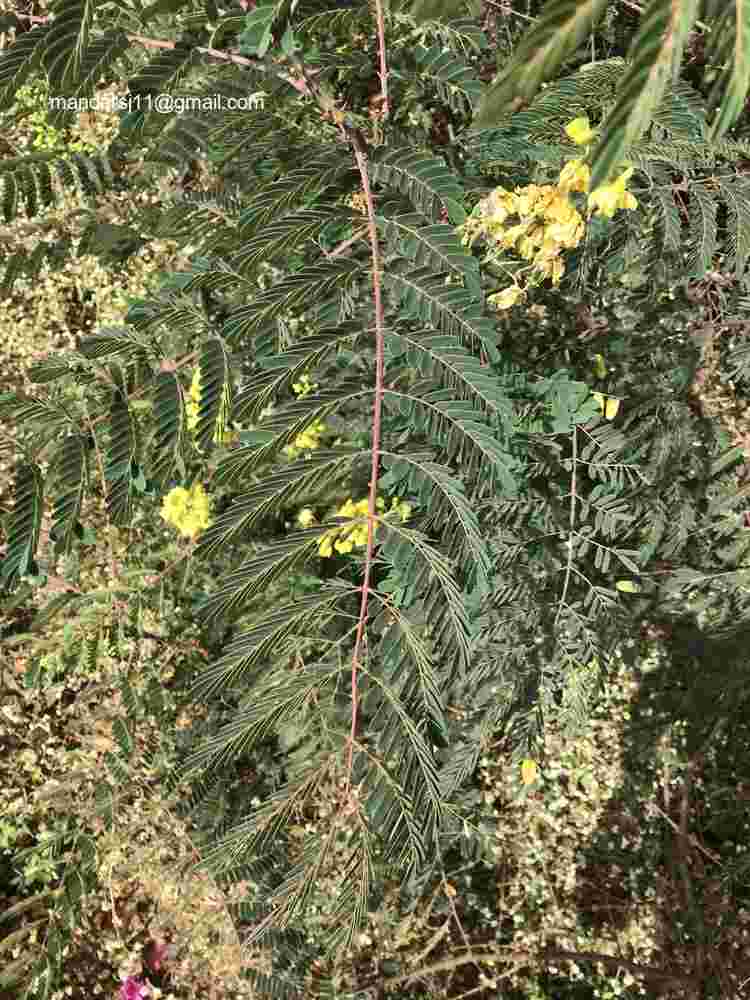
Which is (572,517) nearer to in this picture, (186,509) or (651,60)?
(186,509)

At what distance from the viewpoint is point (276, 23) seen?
1021 millimetres

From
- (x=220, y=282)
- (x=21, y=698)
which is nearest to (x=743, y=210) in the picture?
(x=220, y=282)

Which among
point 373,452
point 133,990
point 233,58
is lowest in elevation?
point 133,990

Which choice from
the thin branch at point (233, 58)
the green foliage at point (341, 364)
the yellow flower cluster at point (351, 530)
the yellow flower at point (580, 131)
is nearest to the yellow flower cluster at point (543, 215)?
the yellow flower at point (580, 131)

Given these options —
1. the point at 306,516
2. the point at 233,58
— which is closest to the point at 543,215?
the point at 233,58

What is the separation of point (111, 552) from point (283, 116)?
1.62 metres

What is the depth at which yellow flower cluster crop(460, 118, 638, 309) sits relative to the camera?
1.47 meters

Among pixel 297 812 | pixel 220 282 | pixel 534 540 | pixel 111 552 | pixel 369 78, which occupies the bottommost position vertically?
pixel 111 552

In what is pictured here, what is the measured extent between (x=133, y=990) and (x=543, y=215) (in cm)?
317

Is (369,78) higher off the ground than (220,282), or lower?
higher

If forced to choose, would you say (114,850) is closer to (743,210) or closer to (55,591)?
(55,591)

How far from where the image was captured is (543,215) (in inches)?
58.8

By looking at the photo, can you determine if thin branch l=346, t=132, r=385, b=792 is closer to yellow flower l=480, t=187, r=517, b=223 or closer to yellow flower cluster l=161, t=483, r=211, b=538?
yellow flower l=480, t=187, r=517, b=223

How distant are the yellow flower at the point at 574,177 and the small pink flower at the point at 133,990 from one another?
3.21 m
